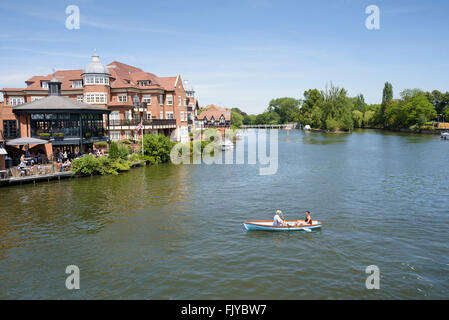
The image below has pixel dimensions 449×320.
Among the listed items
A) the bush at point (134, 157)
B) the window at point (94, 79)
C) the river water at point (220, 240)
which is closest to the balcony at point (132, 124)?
the bush at point (134, 157)

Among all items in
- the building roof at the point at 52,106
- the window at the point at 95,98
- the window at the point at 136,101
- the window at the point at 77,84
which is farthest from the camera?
the window at the point at 77,84

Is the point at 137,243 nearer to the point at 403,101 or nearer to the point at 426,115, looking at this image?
the point at 426,115

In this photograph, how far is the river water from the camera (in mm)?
16844

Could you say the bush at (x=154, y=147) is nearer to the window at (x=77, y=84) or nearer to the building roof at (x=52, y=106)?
the building roof at (x=52, y=106)

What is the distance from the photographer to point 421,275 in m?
17.8

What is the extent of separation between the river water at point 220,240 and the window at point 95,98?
24.4 meters

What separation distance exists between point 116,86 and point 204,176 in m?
29.2

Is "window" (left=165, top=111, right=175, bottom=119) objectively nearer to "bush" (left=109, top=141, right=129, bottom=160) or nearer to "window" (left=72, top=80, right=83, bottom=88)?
"window" (left=72, top=80, right=83, bottom=88)

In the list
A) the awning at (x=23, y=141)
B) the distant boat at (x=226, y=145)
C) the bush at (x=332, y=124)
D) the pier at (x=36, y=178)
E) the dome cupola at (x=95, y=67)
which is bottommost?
→ the pier at (x=36, y=178)

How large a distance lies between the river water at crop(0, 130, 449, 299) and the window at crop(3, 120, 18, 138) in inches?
379

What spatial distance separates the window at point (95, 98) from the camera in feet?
198

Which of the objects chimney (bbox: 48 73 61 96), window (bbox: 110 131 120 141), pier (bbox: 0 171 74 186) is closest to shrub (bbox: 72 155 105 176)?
pier (bbox: 0 171 74 186)
